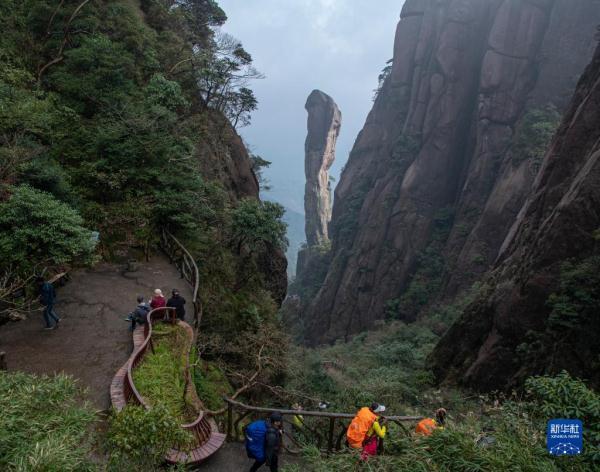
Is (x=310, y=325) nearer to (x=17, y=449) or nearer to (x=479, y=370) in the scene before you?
(x=479, y=370)

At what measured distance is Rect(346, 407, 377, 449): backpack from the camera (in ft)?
18.2

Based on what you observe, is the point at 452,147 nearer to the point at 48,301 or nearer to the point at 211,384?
the point at 211,384

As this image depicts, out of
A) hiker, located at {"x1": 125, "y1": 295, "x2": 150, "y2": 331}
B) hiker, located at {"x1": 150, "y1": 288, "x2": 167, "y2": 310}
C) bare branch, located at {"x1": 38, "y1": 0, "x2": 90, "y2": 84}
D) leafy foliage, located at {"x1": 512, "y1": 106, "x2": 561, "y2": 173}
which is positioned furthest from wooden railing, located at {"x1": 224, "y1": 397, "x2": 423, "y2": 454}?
leafy foliage, located at {"x1": 512, "y1": 106, "x2": 561, "y2": 173}

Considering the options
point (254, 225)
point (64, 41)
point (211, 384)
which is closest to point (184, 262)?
point (254, 225)

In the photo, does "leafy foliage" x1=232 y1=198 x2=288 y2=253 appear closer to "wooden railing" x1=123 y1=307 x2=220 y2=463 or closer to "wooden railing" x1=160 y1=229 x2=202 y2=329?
"wooden railing" x1=160 y1=229 x2=202 y2=329

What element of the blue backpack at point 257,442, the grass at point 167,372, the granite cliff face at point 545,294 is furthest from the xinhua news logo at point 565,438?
the granite cliff face at point 545,294

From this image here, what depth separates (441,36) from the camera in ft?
124

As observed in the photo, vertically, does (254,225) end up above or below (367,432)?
above

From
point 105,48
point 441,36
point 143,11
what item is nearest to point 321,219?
point 441,36

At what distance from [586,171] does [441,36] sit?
3021cm

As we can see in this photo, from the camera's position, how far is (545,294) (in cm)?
1251

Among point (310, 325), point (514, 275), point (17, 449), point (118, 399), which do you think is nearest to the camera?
point (17, 449)

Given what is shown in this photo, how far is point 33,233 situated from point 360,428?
8.07 m

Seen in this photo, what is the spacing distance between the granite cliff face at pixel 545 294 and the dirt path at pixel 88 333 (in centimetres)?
1021
